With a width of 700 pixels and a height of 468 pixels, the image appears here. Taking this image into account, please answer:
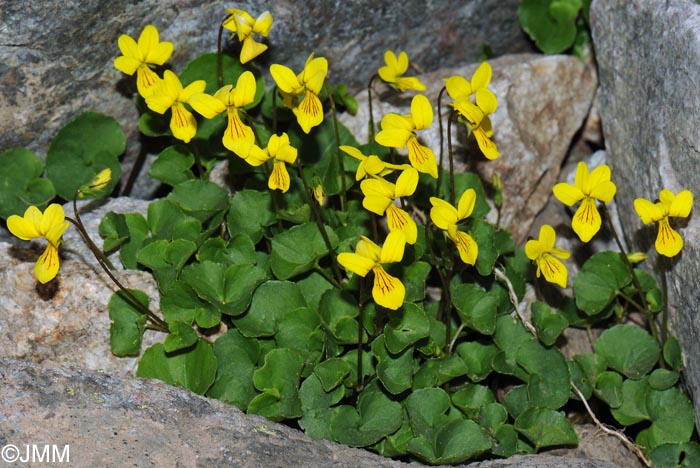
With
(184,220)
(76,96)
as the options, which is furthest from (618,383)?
(76,96)

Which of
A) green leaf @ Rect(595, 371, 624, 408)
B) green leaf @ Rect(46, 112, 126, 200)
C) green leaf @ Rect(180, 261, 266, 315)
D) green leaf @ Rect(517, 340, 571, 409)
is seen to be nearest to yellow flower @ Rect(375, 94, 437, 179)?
green leaf @ Rect(180, 261, 266, 315)

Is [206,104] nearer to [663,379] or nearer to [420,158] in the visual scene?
[420,158]

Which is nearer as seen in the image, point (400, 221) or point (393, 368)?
point (400, 221)

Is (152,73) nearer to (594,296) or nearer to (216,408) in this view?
(216,408)

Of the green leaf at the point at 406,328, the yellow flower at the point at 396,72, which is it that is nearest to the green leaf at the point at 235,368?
the green leaf at the point at 406,328

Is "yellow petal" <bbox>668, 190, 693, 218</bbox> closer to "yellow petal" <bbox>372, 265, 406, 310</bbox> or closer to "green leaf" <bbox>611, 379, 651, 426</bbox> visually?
"green leaf" <bbox>611, 379, 651, 426</bbox>

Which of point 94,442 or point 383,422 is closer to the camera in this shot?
point 94,442

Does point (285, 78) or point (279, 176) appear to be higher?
point (285, 78)

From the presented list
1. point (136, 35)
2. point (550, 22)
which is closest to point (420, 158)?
point (136, 35)
